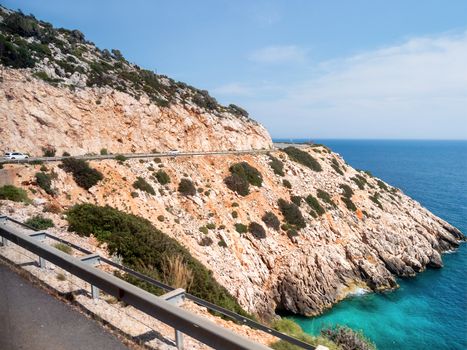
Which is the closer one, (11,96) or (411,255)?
(11,96)

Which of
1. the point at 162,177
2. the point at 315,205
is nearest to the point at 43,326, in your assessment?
the point at 162,177

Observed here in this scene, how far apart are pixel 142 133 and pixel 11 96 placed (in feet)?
43.1

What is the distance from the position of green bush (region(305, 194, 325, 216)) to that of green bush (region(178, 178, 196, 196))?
15.1 m

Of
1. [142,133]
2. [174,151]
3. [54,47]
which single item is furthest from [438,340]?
[54,47]

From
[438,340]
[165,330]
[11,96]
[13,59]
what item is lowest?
[438,340]

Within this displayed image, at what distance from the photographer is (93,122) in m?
34.0

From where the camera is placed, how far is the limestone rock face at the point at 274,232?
25031mm

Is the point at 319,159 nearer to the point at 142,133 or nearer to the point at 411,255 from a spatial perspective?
the point at 411,255

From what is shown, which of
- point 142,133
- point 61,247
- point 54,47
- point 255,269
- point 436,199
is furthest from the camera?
point 436,199

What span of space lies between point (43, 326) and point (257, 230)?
86.1 ft

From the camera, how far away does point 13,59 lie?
107 ft

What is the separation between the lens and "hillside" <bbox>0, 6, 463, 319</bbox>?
26047 mm

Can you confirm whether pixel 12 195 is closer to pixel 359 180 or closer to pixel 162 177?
pixel 162 177

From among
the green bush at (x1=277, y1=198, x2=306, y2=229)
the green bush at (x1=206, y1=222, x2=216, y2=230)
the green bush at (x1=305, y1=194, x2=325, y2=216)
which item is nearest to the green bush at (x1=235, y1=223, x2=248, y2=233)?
the green bush at (x1=206, y1=222, x2=216, y2=230)
